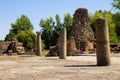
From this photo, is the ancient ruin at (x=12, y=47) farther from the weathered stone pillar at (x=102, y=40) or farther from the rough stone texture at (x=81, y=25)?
the weathered stone pillar at (x=102, y=40)

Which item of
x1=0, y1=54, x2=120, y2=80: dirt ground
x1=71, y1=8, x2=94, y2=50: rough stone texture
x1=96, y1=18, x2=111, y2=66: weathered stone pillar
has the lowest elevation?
x1=0, y1=54, x2=120, y2=80: dirt ground

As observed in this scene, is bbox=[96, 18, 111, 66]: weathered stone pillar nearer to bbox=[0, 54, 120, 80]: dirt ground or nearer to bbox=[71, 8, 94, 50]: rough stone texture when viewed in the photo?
bbox=[0, 54, 120, 80]: dirt ground

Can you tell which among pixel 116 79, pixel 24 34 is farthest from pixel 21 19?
pixel 116 79

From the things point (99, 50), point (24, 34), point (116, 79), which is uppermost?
point (24, 34)

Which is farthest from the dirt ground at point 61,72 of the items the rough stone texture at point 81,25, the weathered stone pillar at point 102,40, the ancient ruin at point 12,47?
the ancient ruin at point 12,47

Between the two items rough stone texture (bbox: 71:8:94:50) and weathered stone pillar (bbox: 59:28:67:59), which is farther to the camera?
rough stone texture (bbox: 71:8:94:50)

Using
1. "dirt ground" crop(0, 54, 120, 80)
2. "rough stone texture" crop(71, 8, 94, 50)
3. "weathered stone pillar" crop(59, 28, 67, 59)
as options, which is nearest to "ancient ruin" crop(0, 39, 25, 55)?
"rough stone texture" crop(71, 8, 94, 50)

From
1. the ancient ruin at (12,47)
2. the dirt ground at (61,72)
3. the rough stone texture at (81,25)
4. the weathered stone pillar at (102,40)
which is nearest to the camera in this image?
the dirt ground at (61,72)

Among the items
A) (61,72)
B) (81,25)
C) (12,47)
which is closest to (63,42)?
(61,72)

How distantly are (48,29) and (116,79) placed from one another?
255 feet

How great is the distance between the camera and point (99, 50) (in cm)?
1536

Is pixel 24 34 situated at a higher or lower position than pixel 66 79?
higher

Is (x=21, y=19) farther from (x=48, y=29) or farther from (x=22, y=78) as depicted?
(x=22, y=78)

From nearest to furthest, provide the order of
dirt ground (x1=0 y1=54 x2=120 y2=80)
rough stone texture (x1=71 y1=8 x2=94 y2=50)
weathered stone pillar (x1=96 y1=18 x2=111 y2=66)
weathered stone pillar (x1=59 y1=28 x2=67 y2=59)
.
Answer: dirt ground (x1=0 y1=54 x2=120 y2=80), weathered stone pillar (x1=96 y1=18 x2=111 y2=66), weathered stone pillar (x1=59 y1=28 x2=67 y2=59), rough stone texture (x1=71 y1=8 x2=94 y2=50)
